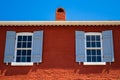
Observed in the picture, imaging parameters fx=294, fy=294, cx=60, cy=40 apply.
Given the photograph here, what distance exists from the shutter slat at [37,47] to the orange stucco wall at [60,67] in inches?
11.3

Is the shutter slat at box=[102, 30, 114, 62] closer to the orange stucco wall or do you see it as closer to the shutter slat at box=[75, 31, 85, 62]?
the orange stucco wall

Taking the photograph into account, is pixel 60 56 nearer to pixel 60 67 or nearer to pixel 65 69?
pixel 60 67

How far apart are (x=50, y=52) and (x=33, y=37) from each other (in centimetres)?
156

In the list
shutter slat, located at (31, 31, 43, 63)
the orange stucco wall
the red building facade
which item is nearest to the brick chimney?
the red building facade

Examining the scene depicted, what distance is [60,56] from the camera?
19.5 metres

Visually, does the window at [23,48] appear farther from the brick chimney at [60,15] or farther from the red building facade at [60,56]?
the brick chimney at [60,15]

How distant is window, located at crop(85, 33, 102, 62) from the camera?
19484 mm

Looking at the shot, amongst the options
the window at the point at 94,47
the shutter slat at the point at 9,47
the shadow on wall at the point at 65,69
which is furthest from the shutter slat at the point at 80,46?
the shutter slat at the point at 9,47

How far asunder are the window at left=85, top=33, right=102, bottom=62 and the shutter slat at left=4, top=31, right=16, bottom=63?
4930mm

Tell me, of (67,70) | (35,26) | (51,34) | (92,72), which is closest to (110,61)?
(92,72)

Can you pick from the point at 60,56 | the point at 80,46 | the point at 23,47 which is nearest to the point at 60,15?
the point at 80,46

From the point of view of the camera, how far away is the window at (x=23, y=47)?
19625 millimetres

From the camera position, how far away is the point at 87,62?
19.1m

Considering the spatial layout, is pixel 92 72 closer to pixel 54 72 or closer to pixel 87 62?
pixel 87 62
